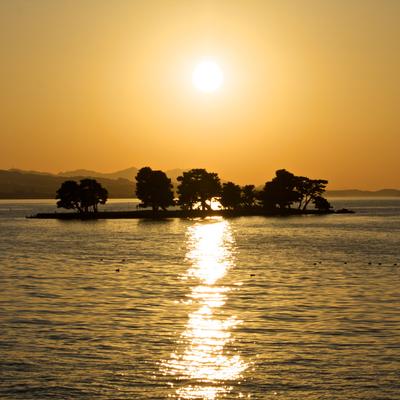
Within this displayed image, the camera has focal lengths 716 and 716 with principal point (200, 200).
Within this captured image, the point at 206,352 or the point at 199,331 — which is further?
the point at 199,331

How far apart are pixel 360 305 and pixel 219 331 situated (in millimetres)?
15566

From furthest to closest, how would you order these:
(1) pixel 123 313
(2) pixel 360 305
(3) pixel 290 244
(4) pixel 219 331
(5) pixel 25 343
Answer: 1. (3) pixel 290 244
2. (2) pixel 360 305
3. (1) pixel 123 313
4. (4) pixel 219 331
5. (5) pixel 25 343

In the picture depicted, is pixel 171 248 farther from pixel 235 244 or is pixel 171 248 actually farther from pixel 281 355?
pixel 281 355

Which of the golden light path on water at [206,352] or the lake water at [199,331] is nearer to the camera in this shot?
the golden light path on water at [206,352]

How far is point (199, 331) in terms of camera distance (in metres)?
45.0

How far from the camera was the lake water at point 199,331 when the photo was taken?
108 ft

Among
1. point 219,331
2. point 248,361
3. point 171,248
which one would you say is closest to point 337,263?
point 171,248

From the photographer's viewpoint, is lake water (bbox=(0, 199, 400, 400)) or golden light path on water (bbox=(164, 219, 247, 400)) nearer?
golden light path on water (bbox=(164, 219, 247, 400))

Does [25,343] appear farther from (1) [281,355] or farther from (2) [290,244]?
(2) [290,244]

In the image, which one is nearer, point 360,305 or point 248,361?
point 248,361

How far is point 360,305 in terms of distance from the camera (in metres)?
55.7

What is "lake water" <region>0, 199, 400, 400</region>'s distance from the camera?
32.9 metres

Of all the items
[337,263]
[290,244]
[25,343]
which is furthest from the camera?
[290,244]

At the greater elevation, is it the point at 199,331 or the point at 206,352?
the point at 199,331
